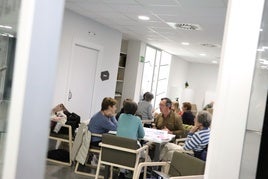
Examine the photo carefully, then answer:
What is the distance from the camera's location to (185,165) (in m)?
2.93

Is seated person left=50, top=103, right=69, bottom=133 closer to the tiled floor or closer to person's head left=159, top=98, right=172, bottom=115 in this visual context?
the tiled floor

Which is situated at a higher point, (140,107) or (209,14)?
(209,14)

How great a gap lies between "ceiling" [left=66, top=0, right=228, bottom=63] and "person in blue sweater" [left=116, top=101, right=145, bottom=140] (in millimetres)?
1548

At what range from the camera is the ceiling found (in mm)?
4383

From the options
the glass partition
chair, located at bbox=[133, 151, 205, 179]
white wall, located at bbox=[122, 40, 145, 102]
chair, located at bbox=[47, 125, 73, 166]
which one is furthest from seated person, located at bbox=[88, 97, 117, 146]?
white wall, located at bbox=[122, 40, 145, 102]

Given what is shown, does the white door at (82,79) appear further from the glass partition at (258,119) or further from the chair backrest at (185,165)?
the glass partition at (258,119)

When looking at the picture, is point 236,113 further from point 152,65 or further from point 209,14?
point 152,65

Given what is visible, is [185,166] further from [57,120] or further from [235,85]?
[57,120]

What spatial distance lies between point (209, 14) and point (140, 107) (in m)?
2.71

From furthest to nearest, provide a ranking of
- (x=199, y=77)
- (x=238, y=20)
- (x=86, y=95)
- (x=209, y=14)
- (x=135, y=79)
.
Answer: (x=199, y=77) < (x=135, y=79) < (x=86, y=95) < (x=209, y=14) < (x=238, y=20)

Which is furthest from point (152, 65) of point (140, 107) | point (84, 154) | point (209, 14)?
point (84, 154)

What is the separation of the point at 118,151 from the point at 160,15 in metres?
2.52

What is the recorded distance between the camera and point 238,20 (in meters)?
1.03

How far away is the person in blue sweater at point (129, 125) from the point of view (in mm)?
4062
